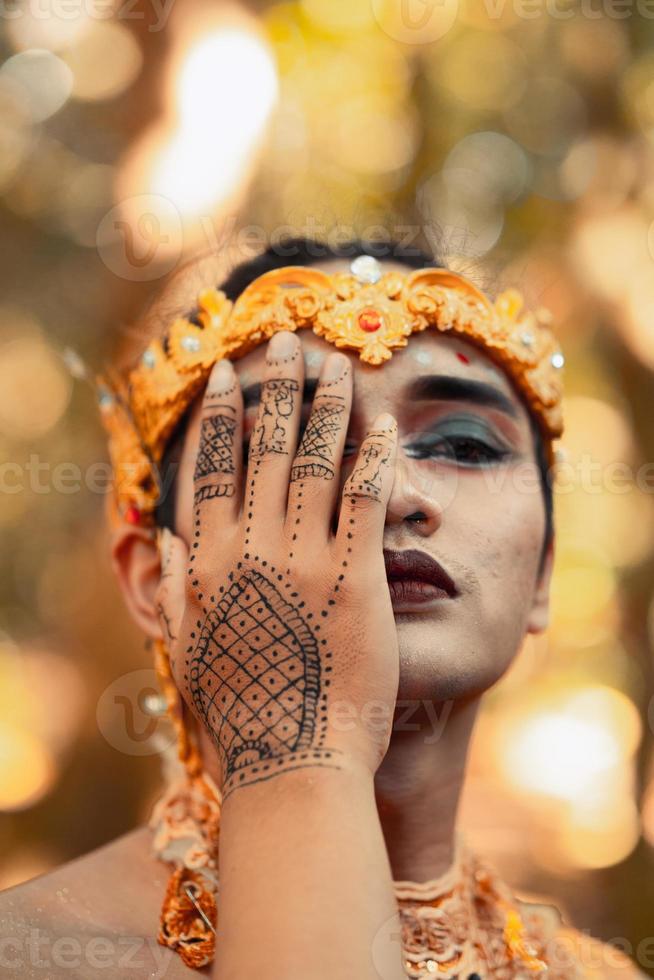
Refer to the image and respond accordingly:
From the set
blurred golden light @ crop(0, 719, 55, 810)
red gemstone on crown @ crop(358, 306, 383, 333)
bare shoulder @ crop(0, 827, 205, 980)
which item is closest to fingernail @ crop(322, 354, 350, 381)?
red gemstone on crown @ crop(358, 306, 383, 333)

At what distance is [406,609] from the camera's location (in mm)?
1633

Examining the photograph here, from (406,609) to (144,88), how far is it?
311 centimetres

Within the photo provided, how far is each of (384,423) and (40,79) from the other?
2.94 meters

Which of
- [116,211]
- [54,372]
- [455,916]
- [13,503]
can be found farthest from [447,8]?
[455,916]

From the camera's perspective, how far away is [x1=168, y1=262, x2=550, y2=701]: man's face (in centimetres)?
164

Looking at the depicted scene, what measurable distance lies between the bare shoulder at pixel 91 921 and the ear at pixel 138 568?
0.44 metres

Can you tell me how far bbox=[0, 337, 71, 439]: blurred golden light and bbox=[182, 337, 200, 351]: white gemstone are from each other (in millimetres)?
1954

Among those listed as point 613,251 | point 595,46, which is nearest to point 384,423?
point 613,251

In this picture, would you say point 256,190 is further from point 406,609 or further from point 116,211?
point 406,609

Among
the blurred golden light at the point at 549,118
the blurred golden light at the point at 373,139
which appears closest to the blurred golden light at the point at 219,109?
the blurred golden light at the point at 373,139

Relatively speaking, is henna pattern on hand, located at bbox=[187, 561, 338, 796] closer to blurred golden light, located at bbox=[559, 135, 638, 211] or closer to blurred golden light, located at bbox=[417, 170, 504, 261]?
blurred golden light, located at bbox=[417, 170, 504, 261]

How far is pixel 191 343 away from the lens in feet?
6.56

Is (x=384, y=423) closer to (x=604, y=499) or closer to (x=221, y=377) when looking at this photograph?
(x=221, y=377)

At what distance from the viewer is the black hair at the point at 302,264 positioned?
80.0 inches
